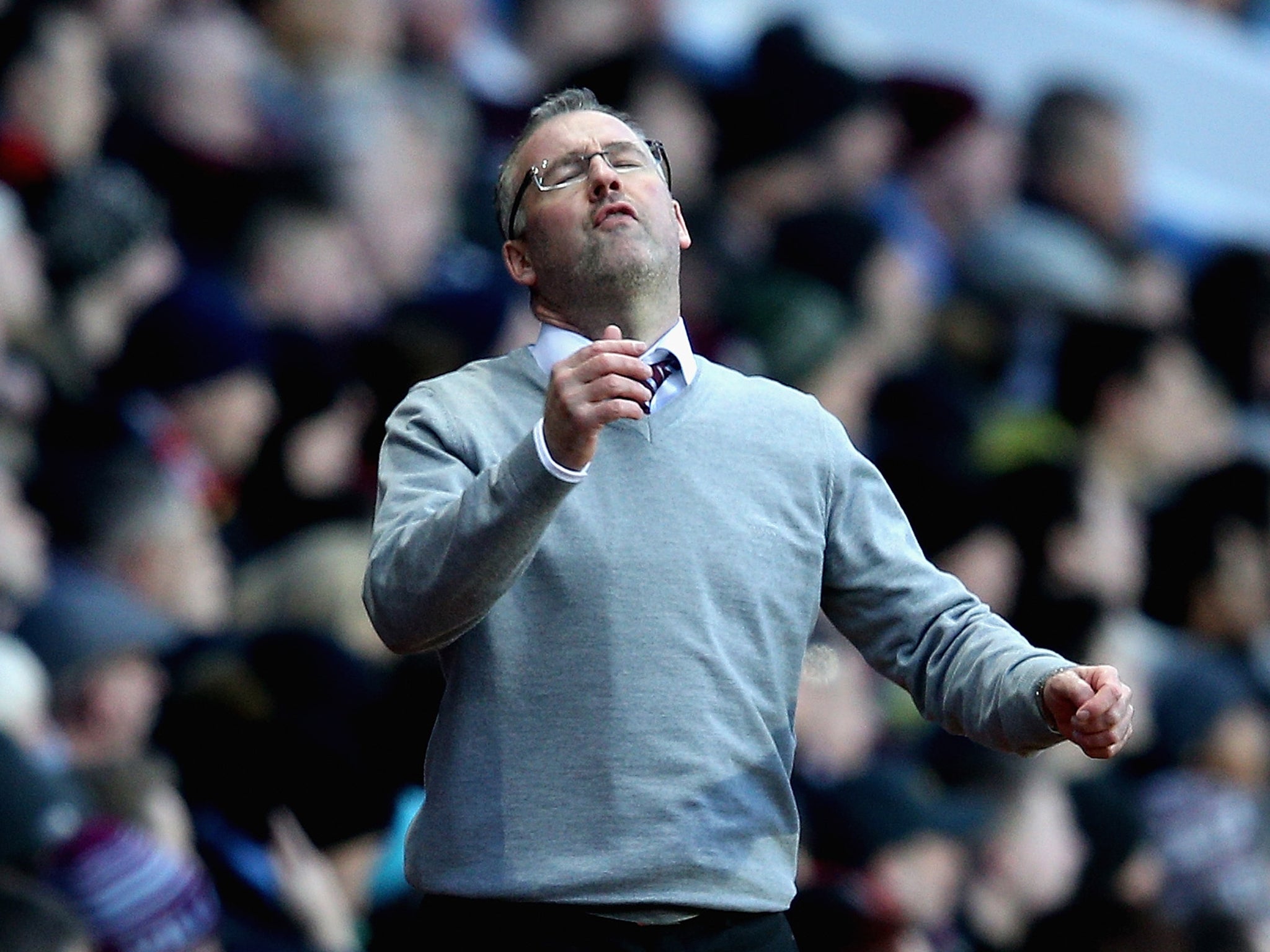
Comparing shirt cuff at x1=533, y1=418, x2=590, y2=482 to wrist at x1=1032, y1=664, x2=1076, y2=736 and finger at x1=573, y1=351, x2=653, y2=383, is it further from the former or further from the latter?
wrist at x1=1032, y1=664, x2=1076, y2=736

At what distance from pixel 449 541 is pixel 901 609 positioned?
64 centimetres

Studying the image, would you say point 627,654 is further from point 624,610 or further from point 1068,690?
point 1068,690

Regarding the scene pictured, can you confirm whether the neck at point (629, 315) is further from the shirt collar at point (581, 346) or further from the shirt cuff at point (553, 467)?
the shirt cuff at point (553, 467)

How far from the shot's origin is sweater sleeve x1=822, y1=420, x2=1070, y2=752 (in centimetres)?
282

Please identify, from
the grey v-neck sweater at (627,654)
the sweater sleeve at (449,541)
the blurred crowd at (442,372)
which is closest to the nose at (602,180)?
the grey v-neck sweater at (627,654)

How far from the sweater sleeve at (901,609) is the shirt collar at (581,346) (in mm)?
206

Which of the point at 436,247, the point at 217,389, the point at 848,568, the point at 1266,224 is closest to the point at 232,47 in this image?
the point at 436,247

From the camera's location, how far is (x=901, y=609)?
2.93 m

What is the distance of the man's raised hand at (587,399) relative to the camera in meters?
2.52

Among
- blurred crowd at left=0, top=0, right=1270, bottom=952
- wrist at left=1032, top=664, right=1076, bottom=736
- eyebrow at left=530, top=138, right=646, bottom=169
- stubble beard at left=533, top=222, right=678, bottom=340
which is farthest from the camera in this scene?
blurred crowd at left=0, top=0, right=1270, bottom=952

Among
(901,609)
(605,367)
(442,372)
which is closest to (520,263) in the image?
(605,367)

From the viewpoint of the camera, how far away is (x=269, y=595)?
543 cm

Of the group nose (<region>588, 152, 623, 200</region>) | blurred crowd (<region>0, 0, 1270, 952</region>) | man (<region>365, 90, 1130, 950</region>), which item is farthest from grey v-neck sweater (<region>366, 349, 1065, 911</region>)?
blurred crowd (<region>0, 0, 1270, 952</region>)

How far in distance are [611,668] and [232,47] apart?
4.57 m
